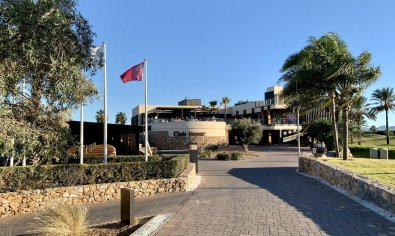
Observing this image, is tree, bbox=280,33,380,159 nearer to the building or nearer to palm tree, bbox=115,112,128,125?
the building

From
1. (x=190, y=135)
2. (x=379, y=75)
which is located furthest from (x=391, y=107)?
(x=379, y=75)

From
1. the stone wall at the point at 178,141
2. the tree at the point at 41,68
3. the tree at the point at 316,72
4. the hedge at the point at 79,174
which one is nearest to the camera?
the tree at the point at 41,68

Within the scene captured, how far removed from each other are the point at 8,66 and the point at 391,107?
61.4 meters

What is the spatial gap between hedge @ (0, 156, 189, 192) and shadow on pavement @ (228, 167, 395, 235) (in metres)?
4.16

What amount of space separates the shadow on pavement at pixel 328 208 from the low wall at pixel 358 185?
43cm

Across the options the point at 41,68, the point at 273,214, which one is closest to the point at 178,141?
the point at 273,214

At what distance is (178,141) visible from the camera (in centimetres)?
5222

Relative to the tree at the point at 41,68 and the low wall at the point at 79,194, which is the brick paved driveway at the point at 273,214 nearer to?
the low wall at the point at 79,194

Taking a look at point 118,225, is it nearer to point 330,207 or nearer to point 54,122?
point 54,122

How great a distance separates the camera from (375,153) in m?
29.5

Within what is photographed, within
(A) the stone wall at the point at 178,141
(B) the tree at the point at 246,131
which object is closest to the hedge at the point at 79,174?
(B) the tree at the point at 246,131

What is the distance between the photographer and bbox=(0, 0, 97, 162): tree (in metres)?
6.24

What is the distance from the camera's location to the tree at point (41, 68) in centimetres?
624

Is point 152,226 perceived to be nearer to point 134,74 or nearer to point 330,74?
point 134,74
